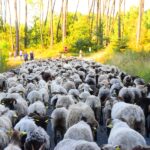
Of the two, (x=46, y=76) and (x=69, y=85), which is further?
(x=46, y=76)

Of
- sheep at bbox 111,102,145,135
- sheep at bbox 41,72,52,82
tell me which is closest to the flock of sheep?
sheep at bbox 111,102,145,135

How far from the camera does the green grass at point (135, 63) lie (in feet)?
79.4

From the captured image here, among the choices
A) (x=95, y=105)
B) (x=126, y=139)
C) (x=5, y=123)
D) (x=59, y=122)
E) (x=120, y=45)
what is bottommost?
(x=59, y=122)

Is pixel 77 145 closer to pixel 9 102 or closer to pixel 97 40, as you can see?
pixel 9 102

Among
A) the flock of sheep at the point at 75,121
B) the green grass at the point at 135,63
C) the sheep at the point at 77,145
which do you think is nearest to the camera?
the sheep at the point at 77,145

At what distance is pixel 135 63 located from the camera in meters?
28.5

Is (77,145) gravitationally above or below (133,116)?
above

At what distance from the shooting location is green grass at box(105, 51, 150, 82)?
953 inches

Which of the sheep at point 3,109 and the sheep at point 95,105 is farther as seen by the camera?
the sheep at point 95,105

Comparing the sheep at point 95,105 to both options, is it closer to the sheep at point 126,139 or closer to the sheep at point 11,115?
the sheep at point 11,115

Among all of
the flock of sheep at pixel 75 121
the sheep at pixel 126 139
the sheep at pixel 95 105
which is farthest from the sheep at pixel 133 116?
the sheep at pixel 95 105

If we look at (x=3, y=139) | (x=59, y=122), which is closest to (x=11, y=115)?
(x=59, y=122)

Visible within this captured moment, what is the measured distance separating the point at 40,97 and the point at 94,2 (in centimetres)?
6493

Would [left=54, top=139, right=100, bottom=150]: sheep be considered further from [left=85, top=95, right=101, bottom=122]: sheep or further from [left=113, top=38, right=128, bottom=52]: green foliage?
[left=113, top=38, right=128, bottom=52]: green foliage
